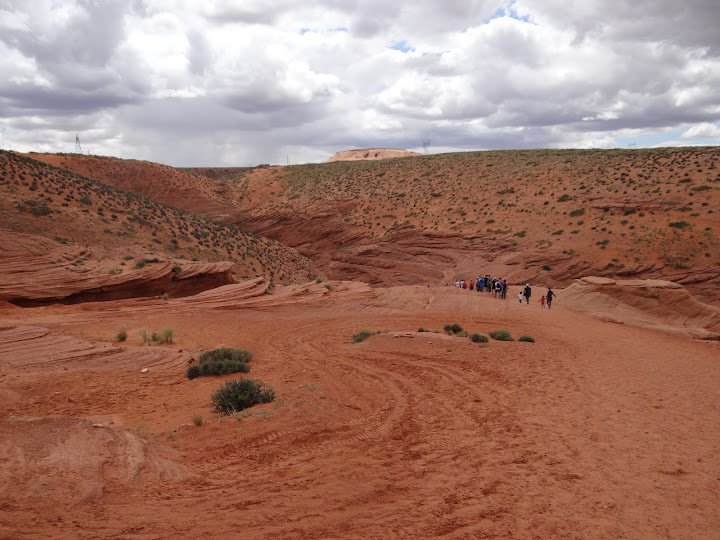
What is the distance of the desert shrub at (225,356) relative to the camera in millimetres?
12892

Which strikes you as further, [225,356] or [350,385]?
[225,356]

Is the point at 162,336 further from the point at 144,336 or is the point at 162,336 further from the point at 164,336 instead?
the point at 144,336

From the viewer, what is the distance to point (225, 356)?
13.4 meters

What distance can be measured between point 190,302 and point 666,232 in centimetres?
3669

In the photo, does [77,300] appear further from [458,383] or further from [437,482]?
[437,482]

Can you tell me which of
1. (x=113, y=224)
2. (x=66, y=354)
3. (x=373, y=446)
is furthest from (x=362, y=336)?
(x=113, y=224)

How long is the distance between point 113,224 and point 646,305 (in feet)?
109

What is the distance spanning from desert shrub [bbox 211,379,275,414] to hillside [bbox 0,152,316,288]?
19263mm

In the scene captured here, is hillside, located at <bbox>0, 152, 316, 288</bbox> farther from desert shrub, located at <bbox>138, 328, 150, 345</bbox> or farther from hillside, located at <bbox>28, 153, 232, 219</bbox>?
hillside, located at <bbox>28, 153, 232, 219</bbox>

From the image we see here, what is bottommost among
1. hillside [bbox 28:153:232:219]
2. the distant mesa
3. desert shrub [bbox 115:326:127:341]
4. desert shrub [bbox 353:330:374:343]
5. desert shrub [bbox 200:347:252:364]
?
desert shrub [bbox 353:330:374:343]

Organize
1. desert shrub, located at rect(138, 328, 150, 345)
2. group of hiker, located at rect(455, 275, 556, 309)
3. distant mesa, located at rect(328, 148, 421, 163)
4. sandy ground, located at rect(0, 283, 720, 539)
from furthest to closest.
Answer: distant mesa, located at rect(328, 148, 421, 163) < group of hiker, located at rect(455, 275, 556, 309) < desert shrub, located at rect(138, 328, 150, 345) < sandy ground, located at rect(0, 283, 720, 539)

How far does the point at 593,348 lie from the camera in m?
16.8

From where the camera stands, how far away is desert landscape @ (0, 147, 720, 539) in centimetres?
550

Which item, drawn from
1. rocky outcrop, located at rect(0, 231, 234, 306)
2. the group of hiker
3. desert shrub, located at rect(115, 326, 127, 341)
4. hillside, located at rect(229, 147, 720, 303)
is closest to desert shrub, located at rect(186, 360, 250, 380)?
desert shrub, located at rect(115, 326, 127, 341)
